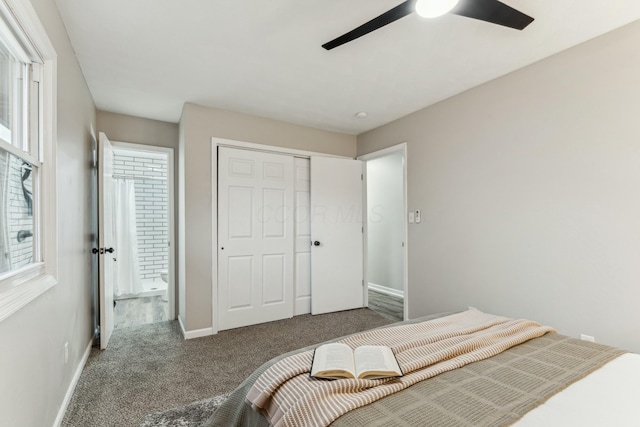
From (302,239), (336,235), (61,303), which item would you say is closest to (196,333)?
(61,303)

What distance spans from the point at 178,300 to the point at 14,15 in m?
3.13

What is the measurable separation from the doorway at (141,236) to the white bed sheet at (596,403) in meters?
3.74

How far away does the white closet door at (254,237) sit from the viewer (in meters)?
3.35

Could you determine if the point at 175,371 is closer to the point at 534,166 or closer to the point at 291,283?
the point at 291,283

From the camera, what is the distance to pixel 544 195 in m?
2.30

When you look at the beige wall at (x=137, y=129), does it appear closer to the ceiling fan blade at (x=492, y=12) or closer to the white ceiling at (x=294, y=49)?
the white ceiling at (x=294, y=49)

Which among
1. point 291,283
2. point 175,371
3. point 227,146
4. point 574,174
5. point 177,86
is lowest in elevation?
point 175,371

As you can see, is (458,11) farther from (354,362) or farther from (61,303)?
(61,303)

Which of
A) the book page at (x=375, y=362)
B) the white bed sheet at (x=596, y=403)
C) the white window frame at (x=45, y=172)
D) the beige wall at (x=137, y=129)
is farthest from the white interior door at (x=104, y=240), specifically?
the white bed sheet at (x=596, y=403)

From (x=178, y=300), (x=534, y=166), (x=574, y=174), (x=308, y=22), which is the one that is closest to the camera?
(x=308, y=22)

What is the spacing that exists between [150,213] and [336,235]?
329 centimetres

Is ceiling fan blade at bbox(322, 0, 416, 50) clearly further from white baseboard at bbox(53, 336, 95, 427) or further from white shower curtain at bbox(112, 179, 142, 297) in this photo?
white shower curtain at bbox(112, 179, 142, 297)

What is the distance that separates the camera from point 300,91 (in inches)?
114

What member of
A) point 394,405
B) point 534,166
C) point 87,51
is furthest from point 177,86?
point 534,166
